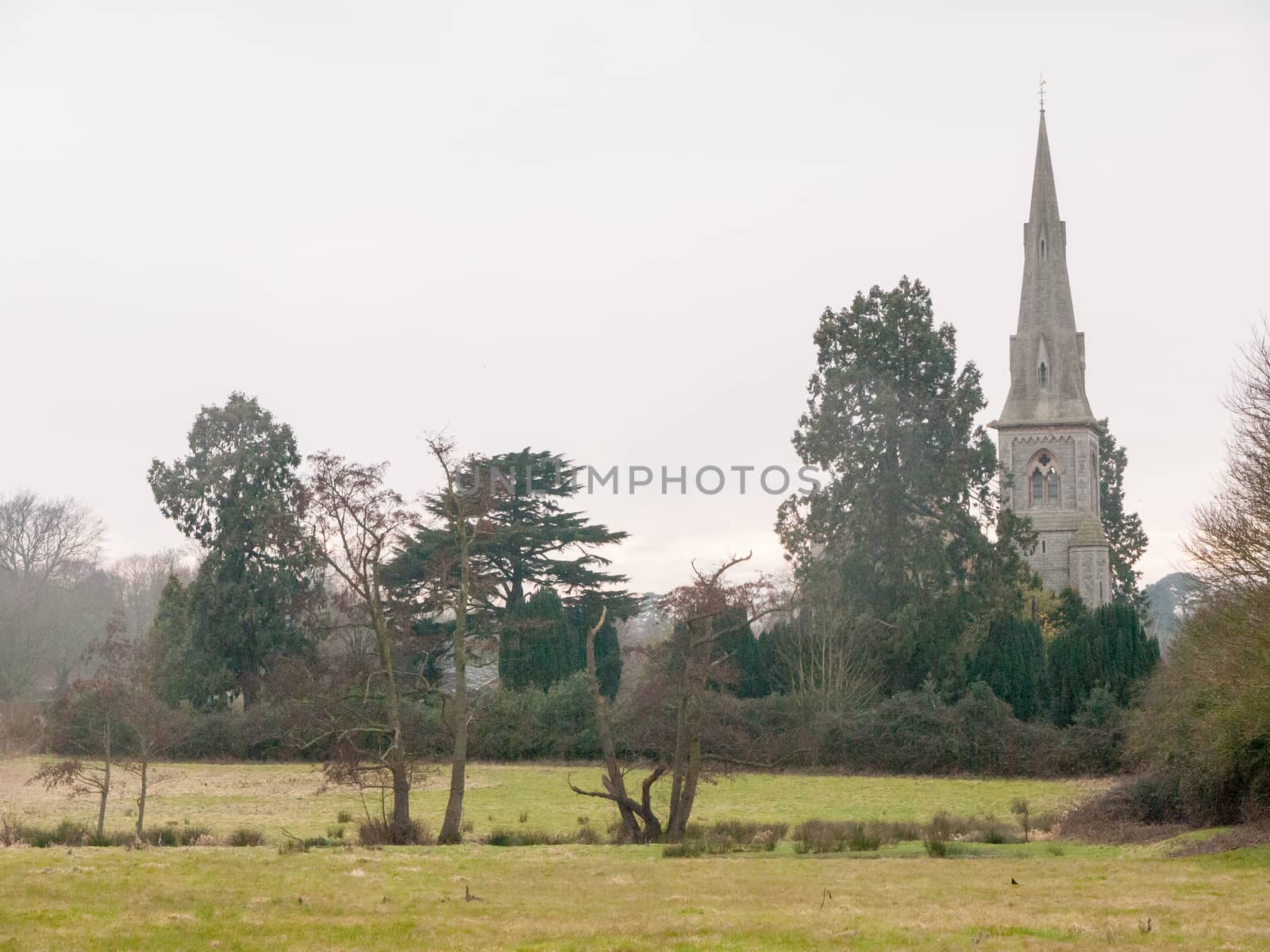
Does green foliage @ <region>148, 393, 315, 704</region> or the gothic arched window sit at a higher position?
the gothic arched window

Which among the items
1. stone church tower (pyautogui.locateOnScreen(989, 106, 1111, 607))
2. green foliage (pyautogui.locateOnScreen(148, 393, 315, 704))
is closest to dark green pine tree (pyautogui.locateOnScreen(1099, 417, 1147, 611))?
stone church tower (pyautogui.locateOnScreen(989, 106, 1111, 607))

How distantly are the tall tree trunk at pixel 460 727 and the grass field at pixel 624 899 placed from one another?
6.78ft

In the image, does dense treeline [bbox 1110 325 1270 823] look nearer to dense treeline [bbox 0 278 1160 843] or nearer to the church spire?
dense treeline [bbox 0 278 1160 843]

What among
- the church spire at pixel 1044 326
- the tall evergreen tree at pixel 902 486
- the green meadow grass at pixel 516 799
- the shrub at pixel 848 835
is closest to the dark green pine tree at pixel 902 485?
the tall evergreen tree at pixel 902 486

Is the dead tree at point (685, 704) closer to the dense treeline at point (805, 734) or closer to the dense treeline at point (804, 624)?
the dense treeline at point (804, 624)

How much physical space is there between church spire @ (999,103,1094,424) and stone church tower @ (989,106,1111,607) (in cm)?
4

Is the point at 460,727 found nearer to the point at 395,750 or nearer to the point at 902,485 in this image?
the point at 395,750

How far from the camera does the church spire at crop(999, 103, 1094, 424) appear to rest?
69.0 metres

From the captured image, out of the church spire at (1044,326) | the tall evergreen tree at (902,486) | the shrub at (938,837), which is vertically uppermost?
the church spire at (1044,326)

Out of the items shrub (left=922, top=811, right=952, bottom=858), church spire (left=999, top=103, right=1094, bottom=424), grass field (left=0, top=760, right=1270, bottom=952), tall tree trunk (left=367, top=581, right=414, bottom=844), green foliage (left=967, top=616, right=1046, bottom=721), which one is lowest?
grass field (left=0, top=760, right=1270, bottom=952)

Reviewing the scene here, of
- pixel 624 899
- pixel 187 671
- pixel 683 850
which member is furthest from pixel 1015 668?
pixel 624 899

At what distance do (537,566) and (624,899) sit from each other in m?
38.8

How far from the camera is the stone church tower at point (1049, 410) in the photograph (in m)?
Result: 66.9

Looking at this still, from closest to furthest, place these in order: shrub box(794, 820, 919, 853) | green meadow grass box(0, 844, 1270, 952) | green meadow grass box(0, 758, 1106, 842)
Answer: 1. green meadow grass box(0, 844, 1270, 952)
2. shrub box(794, 820, 919, 853)
3. green meadow grass box(0, 758, 1106, 842)
